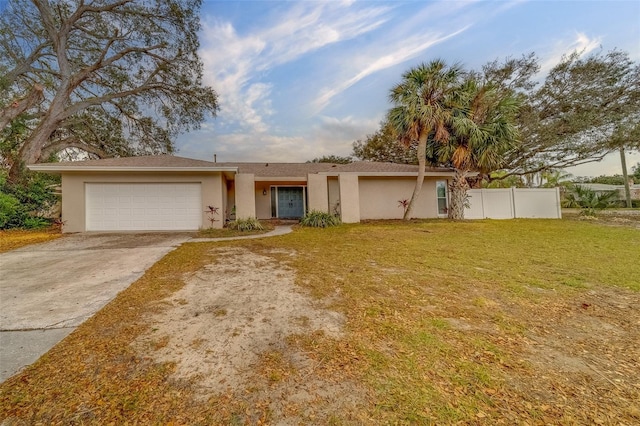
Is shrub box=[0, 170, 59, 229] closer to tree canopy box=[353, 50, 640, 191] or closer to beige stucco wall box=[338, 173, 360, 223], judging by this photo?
beige stucco wall box=[338, 173, 360, 223]

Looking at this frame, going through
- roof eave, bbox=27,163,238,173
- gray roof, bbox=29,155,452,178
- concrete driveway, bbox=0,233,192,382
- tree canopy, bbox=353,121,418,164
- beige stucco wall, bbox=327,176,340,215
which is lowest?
concrete driveway, bbox=0,233,192,382

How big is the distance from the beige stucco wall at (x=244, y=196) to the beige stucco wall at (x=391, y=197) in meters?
5.64

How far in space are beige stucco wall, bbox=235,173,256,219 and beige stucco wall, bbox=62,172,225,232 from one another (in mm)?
700

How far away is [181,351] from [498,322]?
3187mm

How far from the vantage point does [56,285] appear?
4.48 metres

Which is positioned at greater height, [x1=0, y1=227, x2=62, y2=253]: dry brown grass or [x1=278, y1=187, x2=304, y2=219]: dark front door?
[x1=278, y1=187, x2=304, y2=219]: dark front door

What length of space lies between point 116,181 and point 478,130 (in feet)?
49.4

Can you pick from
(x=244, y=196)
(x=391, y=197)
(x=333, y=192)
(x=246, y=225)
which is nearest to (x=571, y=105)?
(x=391, y=197)

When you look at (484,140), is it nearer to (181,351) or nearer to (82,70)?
(181,351)

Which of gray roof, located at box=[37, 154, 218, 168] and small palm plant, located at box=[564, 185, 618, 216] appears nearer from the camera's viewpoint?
gray roof, located at box=[37, 154, 218, 168]

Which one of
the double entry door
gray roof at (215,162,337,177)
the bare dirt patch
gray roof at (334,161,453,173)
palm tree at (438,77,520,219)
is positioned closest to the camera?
the bare dirt patch

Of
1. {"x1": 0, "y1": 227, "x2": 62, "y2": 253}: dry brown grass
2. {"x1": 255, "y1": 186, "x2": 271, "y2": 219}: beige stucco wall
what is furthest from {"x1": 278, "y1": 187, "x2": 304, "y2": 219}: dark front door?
{"x1": 0, "y1": 227, "x2": 62, "y2": 253}: dry brown grass

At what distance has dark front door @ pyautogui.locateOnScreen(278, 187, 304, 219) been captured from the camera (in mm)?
16312

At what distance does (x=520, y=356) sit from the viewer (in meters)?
2.41
